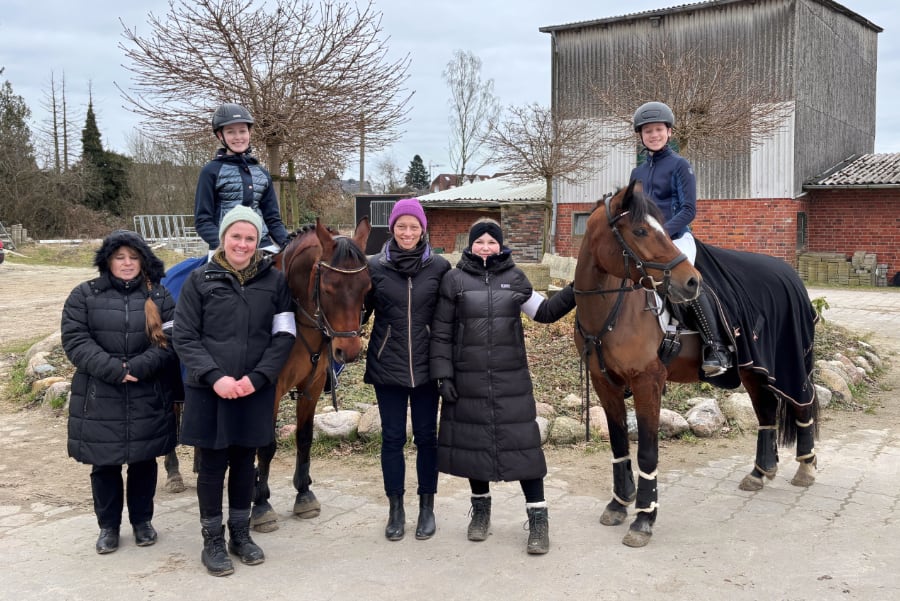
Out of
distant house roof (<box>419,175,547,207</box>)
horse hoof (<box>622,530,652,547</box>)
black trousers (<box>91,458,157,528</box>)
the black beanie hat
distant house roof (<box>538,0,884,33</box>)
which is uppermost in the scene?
distant house roof (<box>538,0,884,33</box>)

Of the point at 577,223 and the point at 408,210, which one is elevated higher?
the point at 577,223

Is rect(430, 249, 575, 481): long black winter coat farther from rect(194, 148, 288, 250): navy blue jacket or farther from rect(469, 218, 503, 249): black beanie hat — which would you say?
rect(194, 148, 288, 250): navy blue jacket

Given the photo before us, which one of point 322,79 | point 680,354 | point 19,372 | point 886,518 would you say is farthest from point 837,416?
point 19,372

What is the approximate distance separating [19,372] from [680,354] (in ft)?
25.8

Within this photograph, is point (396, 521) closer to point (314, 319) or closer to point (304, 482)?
point (304, 482)

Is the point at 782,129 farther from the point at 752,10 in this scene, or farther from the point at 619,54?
the point at 619,54

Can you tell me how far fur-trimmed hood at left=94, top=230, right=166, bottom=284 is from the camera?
402 cm

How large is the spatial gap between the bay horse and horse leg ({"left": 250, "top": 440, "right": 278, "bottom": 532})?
81.0 inches

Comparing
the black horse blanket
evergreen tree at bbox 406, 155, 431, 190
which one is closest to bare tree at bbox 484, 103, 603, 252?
the black horse blanket

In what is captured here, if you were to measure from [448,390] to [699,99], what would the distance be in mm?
11616

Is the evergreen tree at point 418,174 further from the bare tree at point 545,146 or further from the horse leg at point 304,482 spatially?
the horse leg at point 304,482

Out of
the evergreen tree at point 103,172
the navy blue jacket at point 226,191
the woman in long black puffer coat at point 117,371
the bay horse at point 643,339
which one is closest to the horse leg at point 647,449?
the bay horse at point 643,339

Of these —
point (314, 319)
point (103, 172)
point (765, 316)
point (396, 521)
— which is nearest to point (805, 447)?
point (765, 316)

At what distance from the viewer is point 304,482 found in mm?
4695
